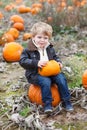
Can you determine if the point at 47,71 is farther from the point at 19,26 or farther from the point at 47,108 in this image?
the point at 19,26

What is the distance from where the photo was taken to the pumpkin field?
549 centimetres

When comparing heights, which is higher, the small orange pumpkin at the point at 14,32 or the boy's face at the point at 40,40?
the boy's face at the point at 40,40

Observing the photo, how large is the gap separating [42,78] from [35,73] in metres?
0.17

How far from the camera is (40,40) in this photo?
5777 millimetres

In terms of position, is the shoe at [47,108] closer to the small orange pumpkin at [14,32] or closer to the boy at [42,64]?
the boy at [42,64]

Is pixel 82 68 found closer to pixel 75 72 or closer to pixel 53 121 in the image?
pixel 75 72

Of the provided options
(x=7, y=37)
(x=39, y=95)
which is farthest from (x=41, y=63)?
(x=7, y=37)

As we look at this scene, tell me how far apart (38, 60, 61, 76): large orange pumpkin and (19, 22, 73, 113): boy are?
55mm

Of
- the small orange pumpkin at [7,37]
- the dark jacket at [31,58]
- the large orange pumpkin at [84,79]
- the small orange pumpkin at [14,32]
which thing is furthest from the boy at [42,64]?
the small orange pumpkin at [14,32]

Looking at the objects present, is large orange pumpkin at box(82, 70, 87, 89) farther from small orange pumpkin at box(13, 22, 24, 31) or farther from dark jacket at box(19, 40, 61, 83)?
small orange pumpkin at box(13, 22, 24, 31)

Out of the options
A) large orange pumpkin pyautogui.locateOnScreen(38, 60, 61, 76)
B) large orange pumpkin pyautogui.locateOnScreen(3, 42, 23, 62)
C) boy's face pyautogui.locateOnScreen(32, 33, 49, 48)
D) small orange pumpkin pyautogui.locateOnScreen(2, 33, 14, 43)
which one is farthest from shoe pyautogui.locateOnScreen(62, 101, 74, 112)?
small orange pumpkin pyautogui.locateOnScreen(2, 33, 14, 43)

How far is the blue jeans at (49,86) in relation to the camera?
5660 mm

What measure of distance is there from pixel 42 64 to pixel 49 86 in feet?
1.05

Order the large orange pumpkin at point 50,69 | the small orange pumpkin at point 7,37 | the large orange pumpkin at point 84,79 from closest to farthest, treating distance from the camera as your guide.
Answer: the large orange pumpkin at point 50,69 < the large orange pumpkin at point 84,79 < the small orange pumpkin at point 7,37
